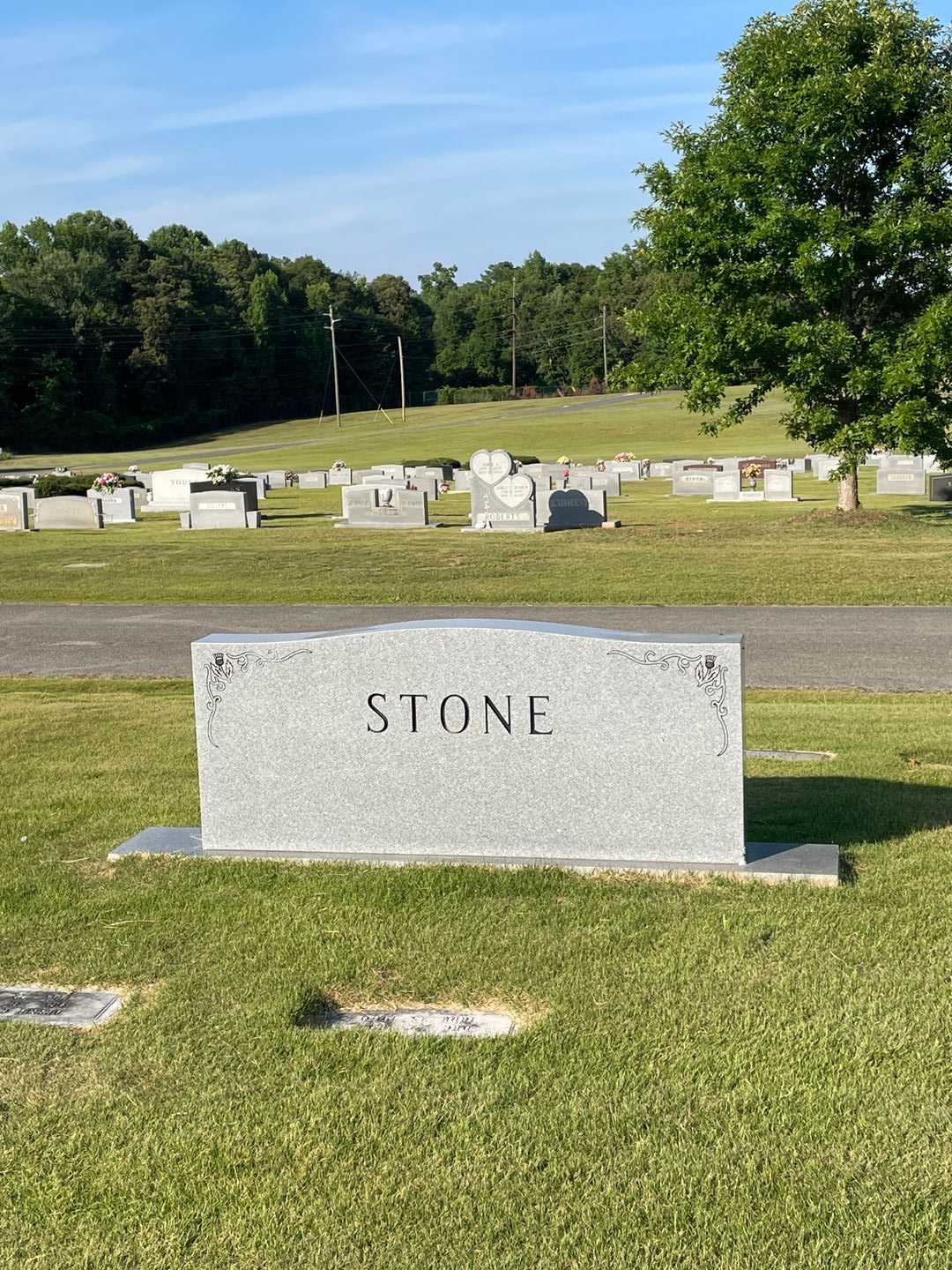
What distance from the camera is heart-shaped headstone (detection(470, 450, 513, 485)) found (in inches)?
1125

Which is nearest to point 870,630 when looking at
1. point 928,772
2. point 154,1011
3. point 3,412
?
point 928,772

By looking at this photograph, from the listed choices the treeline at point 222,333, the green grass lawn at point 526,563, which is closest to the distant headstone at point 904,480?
the green grass lawn at point 526,563

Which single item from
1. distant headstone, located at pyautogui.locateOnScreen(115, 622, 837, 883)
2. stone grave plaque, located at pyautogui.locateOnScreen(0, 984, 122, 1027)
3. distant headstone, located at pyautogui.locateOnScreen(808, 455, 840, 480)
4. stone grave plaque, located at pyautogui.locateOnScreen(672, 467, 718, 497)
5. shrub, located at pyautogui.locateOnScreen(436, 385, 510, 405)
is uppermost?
shrub, located at pyautogui.locateOnScreen(436, 385, 510, 405)

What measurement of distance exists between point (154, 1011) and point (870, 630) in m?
12.8

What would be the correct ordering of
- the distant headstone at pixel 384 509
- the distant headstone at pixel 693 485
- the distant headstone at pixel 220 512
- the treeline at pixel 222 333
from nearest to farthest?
the distant headstone at pixel 384 509 → the distant headstone at pixel 220 512 → the distant headstone at pixel 693 485 → the treeline at pixel 222 333

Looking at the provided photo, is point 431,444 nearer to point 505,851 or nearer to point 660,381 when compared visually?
point 660,381

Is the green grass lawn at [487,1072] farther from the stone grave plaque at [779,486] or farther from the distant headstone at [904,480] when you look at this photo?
the distant headstone at [904,480]

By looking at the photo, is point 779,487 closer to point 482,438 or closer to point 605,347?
point 482,438

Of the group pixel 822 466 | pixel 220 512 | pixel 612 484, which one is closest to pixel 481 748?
pixel 220 512

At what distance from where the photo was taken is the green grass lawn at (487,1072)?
3.34 metres

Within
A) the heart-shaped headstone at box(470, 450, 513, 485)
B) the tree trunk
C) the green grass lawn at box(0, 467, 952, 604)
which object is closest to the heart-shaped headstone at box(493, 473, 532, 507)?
the heart-shaped headstone at box(470, 450, 513, 485)

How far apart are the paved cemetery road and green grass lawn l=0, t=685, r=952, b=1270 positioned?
7.27 metres

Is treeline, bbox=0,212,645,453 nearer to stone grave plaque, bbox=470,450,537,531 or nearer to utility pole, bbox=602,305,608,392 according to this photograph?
utility pole, bbox=602,305,608,392

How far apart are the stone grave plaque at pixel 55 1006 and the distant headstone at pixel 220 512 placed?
2702 centimetres
